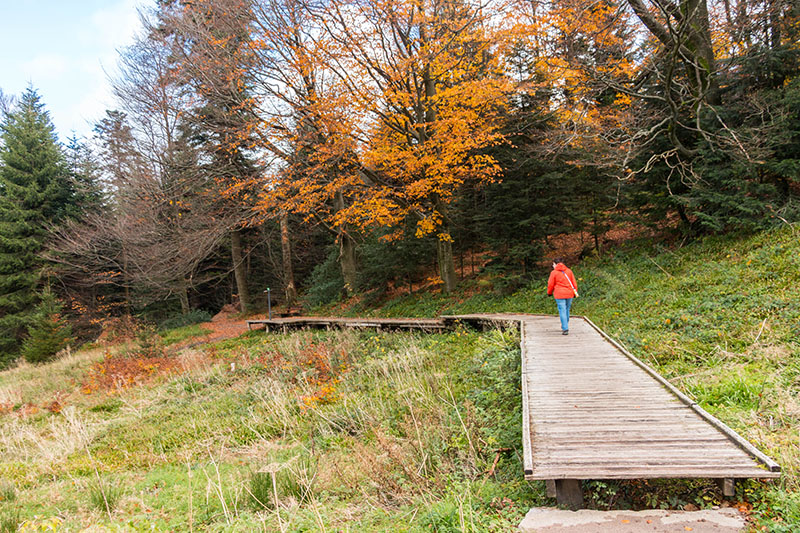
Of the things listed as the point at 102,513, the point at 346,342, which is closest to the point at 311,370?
the point at 346,342

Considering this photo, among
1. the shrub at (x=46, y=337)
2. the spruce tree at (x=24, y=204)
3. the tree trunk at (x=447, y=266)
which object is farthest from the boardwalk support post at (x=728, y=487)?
the spruce tree at (x=24, y=204)

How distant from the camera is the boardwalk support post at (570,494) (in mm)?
3166

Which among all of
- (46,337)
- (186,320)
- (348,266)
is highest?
(348,266)

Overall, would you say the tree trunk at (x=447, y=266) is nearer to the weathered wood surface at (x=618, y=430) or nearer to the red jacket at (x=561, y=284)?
the red jacket at (x=561, y=284)

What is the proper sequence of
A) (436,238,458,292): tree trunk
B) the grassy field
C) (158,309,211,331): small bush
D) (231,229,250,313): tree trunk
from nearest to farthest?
the grassy field
(436,238,458,292): tree trunk
(231,229,250,313): tree trunk
(158,309,211,331): small bush

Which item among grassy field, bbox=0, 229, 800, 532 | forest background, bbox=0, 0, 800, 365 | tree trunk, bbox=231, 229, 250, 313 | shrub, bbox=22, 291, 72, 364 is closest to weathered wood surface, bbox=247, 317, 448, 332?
grassy field, bbox=0, 229, 800, 532

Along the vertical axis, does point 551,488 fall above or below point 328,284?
below

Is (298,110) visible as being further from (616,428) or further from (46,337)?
(46,337)

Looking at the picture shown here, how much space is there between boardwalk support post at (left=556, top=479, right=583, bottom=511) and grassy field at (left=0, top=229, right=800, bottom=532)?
0.66ft

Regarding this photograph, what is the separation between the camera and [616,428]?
12.6 ft

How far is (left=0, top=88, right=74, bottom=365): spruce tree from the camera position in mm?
22125

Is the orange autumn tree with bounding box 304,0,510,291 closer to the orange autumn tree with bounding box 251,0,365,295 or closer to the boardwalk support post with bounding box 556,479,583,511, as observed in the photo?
the orange autumn tree with bounding box 251,0,365,295

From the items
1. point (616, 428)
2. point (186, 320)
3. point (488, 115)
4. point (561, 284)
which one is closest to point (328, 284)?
point (186, 320)

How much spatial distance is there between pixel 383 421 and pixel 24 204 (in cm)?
2788
